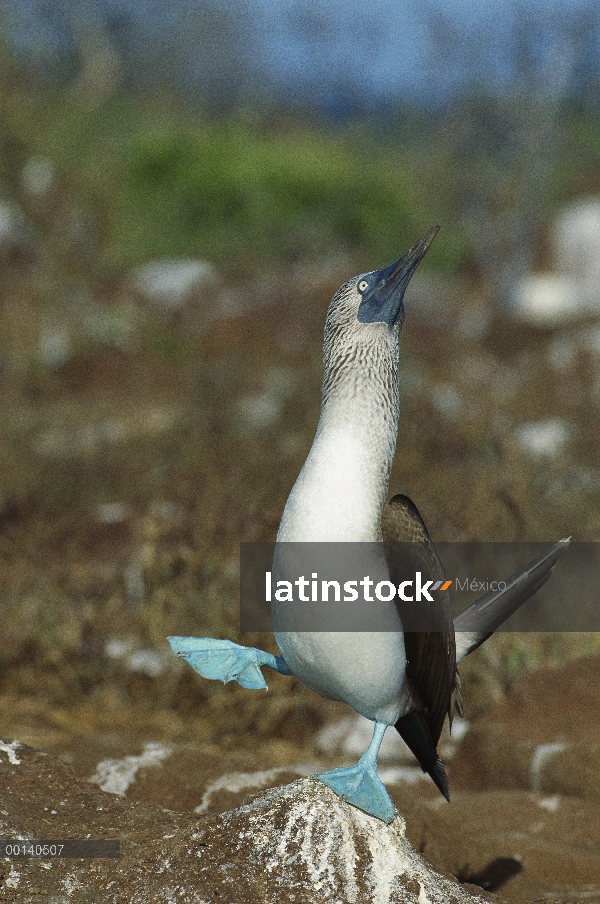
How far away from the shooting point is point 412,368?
43.8ft

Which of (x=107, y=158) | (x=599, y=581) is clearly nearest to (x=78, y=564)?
(x=599, y=581)

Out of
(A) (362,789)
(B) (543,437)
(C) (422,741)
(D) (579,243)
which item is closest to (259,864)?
(A) (362,789)

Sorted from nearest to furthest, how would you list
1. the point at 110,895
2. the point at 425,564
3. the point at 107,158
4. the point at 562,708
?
1. the point at 110,895
2. the point at 425,564
3. the point at 562,708
4. the point at 107,158

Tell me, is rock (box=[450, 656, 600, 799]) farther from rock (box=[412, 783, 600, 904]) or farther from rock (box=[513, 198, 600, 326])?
rock (box=[513, 198, 600, 326])

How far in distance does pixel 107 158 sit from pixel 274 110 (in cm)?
591

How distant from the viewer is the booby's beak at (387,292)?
3293 mm

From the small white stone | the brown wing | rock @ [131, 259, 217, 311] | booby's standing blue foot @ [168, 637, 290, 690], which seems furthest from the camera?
rock @ [131, 259, 217, 311]

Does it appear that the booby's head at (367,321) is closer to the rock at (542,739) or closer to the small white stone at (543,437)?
the rock at (542,739)

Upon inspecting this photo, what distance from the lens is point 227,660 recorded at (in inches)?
139

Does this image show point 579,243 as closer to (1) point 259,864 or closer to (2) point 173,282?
(2) point 173,282

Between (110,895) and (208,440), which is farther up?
(208,440)

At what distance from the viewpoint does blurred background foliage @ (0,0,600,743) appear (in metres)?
6.57

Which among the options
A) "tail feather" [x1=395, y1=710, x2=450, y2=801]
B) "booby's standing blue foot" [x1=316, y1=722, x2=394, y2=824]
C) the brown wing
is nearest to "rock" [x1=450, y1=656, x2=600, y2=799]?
"tail feather" [x1=395, y1=710, x2=450, y2=801]

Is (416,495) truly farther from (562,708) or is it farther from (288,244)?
(288,244)
